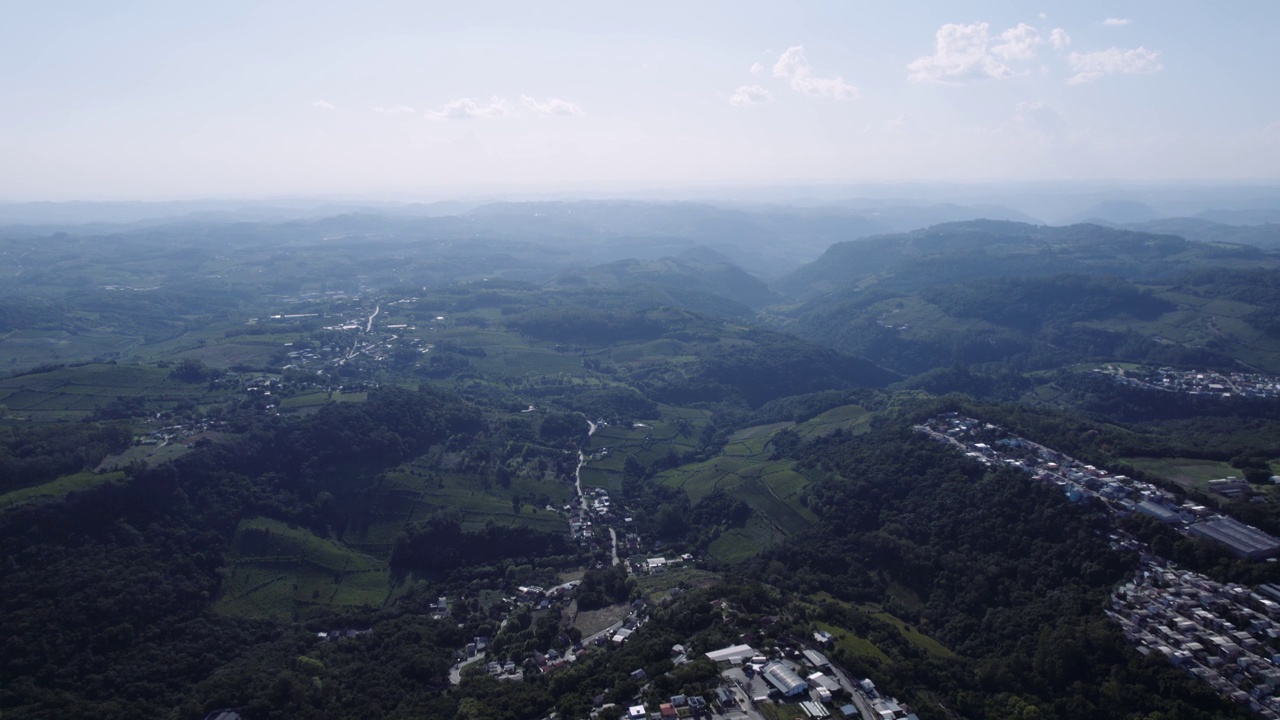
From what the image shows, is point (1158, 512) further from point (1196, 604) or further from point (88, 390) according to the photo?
point (88, 390)

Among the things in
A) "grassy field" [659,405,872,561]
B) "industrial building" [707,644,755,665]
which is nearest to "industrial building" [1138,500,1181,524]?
"grassy field" [659,405,872,561]

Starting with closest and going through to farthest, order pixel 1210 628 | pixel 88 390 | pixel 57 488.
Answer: pixel 1210 628, pixel 57 488, pixel 88 390

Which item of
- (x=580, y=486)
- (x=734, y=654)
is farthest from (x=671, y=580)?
(x=580, y=486)

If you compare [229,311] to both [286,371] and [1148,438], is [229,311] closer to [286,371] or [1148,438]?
[286,371]

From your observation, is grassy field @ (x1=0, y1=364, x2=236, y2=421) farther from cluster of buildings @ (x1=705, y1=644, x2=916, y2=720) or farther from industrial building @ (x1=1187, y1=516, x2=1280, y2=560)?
industrial building @ (x1=1187, y1=516, x2=1280, y2=560)

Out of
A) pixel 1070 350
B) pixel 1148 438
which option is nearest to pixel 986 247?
pixel 1070 350
